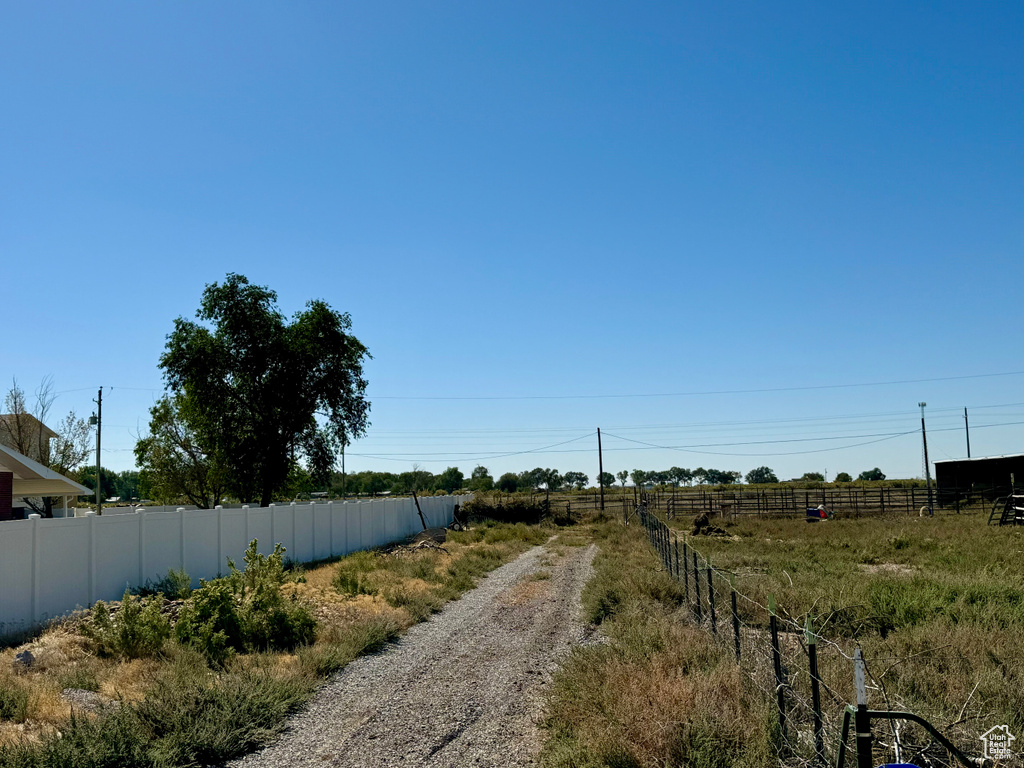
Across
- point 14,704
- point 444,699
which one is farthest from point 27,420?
point 444,699

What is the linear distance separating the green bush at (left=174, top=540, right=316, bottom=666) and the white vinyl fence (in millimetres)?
3342

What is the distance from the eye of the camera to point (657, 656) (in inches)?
348

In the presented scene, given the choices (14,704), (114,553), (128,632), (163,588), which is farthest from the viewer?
(163,588)

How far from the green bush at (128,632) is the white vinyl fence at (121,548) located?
2.54m

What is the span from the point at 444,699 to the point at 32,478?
23.6 m

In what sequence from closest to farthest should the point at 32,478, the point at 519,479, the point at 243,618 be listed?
the point at 243,618, the point at 32,478, the point at 519,479

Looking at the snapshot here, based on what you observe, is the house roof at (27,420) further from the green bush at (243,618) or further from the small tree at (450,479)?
the small tree at (450,479)

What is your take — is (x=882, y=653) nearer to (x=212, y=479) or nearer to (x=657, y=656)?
(x=657, y=656)

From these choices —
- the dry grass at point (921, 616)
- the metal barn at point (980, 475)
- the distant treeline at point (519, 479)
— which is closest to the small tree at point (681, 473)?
the distant treeline at point (519, 479)

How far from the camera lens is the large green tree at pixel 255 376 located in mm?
36938

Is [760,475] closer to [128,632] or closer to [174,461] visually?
[174,461]

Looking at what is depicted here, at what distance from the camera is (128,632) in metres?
12.0

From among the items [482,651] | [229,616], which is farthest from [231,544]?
[482,651]

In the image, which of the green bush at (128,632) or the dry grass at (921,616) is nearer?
the dry grass at (921,616)
